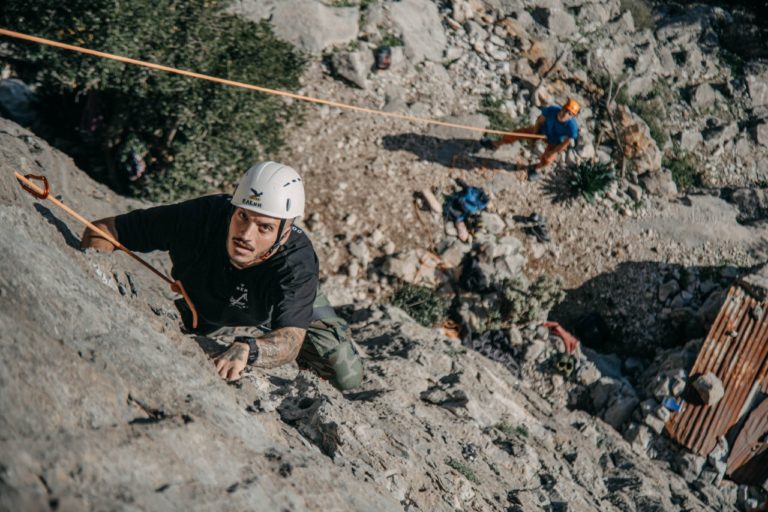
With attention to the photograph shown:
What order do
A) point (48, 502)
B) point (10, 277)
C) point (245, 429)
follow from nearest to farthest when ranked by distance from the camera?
point (48, 502)
point (10, 277)
point (245, 429)

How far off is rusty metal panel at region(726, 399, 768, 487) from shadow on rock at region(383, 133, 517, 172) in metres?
6.49

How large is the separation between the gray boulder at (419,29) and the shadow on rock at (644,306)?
638 cm

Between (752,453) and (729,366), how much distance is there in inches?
53.2

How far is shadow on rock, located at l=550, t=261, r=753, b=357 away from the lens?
11570 millimetres

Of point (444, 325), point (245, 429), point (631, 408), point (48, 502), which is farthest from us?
point (444, 325)

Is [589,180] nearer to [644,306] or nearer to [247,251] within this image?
[644,306]

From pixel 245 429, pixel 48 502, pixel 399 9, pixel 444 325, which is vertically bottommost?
pixel 444 325

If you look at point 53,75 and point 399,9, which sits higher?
point 399,9

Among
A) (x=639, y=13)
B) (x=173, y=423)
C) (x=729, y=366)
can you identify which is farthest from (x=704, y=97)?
(x=173, y=423)

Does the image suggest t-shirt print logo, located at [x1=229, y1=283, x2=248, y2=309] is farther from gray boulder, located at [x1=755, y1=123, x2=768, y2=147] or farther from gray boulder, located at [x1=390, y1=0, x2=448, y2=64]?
gray boulder, located at [x1=755, y1=123, x2=768, y2=147]

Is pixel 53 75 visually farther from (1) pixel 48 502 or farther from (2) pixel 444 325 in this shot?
(1) pixel 48 502

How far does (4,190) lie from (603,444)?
25.8 ft

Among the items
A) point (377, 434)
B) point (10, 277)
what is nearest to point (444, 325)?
point (377, 434)

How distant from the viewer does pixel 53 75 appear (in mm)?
8570
